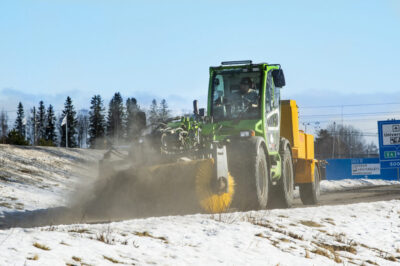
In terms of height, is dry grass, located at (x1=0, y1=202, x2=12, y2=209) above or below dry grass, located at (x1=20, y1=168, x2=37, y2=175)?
below

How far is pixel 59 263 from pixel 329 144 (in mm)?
127472

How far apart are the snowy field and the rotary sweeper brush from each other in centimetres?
93

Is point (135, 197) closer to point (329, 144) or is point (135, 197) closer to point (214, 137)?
point (214, 137)

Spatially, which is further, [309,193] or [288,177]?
[309,193]

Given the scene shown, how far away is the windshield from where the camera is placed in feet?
49.4

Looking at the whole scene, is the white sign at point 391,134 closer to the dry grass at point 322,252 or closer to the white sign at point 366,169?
the white sign at point 366,169

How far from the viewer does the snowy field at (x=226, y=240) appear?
25.0ft

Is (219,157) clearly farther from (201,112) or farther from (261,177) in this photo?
(261,177)

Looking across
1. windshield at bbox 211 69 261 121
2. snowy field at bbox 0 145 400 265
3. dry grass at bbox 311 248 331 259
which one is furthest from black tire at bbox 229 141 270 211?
dry grass at bbox 311 248 331 259

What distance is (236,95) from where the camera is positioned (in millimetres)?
15438

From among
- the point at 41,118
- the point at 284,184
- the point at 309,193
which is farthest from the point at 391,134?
the point at 41,118

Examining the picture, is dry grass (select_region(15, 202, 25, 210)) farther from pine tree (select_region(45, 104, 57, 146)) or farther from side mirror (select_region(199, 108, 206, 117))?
pine tree (select_region(45, 104, 57, 146))

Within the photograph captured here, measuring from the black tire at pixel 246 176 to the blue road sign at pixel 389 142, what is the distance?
27.1 meters

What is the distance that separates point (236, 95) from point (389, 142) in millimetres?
26144
